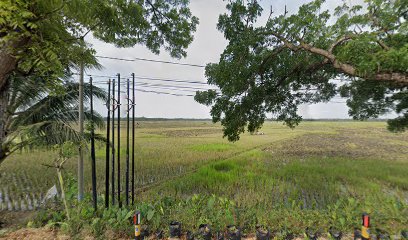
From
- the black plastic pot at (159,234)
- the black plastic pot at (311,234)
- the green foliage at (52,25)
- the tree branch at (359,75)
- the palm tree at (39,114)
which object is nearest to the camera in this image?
the green foliage at (52,25)

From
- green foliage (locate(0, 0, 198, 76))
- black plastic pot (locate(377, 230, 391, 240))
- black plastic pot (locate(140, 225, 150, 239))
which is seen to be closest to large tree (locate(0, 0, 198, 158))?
green foliage (locate(0, 0, 198, 76))

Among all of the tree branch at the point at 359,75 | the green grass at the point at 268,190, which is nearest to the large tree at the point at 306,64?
the tree branch at the point at 359,75

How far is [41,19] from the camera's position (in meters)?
1.90

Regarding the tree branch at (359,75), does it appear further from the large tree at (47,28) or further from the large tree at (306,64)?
the large tree at (47,28)

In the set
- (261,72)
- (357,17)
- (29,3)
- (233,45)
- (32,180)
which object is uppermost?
(357,17)

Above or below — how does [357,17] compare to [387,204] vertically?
above

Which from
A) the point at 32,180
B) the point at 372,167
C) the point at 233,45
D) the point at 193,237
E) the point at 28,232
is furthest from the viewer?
the point at 372,167

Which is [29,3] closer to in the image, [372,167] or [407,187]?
[407,187]

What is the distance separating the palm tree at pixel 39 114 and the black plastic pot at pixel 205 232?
3099mm

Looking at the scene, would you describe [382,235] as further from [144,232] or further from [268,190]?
[144,232]

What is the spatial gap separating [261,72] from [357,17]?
2.78 m

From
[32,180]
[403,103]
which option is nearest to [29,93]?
[32,180]

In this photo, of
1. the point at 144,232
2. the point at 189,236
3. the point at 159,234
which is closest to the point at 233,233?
the point at 189,236

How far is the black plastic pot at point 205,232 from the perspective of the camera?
124 inches
